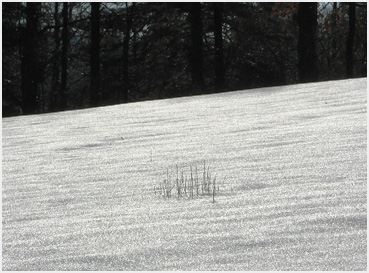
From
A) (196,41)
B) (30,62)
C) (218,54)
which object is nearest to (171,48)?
(196,41)

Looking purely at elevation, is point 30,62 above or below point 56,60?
below

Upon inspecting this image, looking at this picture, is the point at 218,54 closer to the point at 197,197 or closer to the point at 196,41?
the point at 196,41

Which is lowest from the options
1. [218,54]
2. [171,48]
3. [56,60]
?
[218,54]

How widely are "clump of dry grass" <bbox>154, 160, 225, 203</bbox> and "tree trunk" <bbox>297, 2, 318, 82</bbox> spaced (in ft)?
43.0

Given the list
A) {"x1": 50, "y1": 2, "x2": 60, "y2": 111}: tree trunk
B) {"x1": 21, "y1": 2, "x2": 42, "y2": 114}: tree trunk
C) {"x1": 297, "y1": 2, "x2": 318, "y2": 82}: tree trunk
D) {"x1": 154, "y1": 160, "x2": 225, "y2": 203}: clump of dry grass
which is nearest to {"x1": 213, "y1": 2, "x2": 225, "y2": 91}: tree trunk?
{"x1": 297, "y1": 2, "x2": 318, "y2": 82}: tree trunk

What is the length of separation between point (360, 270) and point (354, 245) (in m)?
0.29

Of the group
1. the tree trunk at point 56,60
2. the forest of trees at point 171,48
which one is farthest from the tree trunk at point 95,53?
the tree trunk at point 56,60

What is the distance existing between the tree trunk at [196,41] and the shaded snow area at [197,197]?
14.0 meters

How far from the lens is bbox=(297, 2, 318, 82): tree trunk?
17.5 m

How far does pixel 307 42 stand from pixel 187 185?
45.3 feet

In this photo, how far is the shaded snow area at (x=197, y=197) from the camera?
9.91 feet

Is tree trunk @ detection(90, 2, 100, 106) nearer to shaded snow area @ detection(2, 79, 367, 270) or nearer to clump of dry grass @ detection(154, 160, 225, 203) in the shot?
shaded snow area @ detection(2, 79, 367, 270)

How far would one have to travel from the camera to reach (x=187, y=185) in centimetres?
441

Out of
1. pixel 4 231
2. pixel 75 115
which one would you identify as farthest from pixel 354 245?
pixel 75 115
